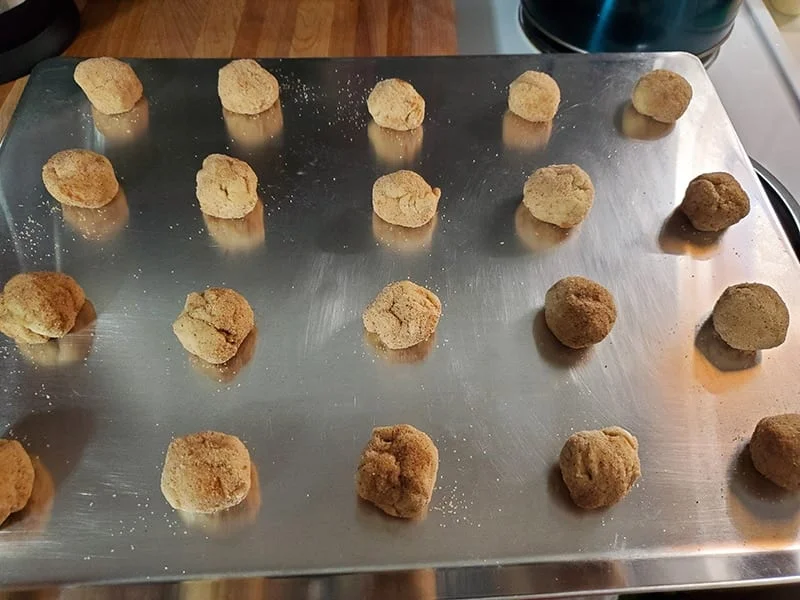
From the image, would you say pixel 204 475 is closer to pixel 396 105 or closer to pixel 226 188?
pixel 226 188

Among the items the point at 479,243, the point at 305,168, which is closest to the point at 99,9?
the point at 305,168

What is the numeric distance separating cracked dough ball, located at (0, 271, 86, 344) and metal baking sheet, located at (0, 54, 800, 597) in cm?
3

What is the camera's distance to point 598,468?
770 mm

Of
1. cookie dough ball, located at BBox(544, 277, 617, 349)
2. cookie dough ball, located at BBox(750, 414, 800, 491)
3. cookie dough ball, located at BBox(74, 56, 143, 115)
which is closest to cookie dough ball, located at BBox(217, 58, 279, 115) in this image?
cookie dough ball, located at BBox(74, 56, 143, 115)

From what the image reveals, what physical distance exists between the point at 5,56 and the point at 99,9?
0.27 m

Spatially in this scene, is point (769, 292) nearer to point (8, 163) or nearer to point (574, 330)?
→ point (574, 330)

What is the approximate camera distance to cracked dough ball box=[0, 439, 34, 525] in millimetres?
743

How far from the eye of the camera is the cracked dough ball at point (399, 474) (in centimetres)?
77

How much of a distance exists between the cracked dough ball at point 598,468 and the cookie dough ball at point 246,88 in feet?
2.35

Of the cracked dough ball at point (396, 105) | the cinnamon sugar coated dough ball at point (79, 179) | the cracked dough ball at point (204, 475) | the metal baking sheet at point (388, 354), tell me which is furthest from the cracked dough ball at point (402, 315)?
the cinnamon sugar coated dough ball at point (79, 179)

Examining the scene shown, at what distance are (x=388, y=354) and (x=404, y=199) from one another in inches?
9.1

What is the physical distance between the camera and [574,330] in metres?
0.89

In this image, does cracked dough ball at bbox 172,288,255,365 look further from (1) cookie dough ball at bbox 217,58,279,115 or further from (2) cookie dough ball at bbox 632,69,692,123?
(2) cookie dough ball at bbox 632,69,692,123

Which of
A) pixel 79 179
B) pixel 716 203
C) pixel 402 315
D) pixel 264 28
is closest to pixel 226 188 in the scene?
pixel 79 179
